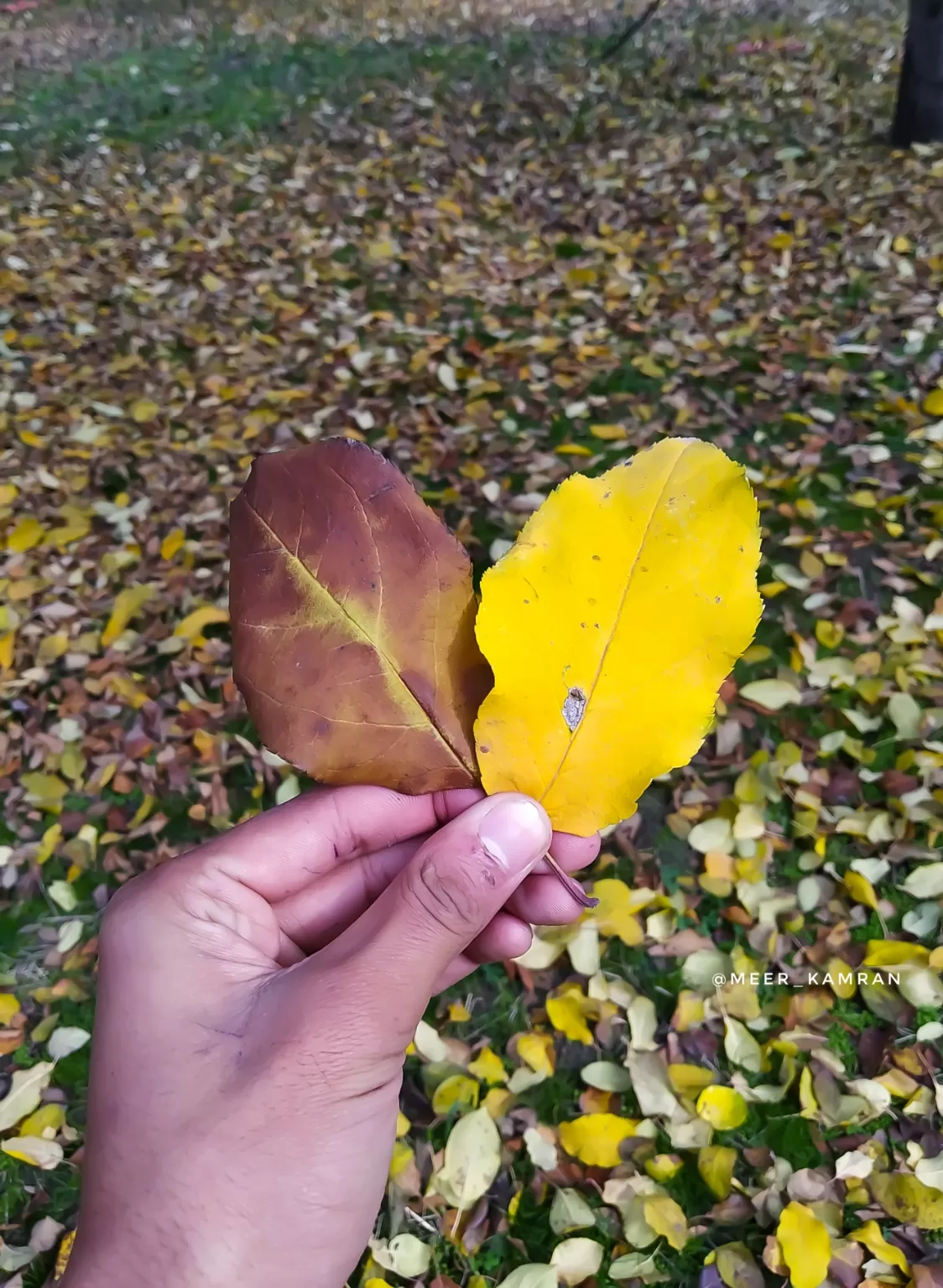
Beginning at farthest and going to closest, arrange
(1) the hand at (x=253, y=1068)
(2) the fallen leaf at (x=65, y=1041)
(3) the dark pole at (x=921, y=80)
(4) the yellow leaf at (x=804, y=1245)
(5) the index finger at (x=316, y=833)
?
(3) the dark pole at (x=921, y=80) → (2) the fallen leaf at (x=65, y=1041) → (4) the yellow leaf at (x=804, y=1245) → (5) the index finger at (x=316, y=833) → (1) the hand at (x=253, y=1068)

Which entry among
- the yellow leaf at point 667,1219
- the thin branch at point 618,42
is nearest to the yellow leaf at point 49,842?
the yellow leaf at point 667,1219

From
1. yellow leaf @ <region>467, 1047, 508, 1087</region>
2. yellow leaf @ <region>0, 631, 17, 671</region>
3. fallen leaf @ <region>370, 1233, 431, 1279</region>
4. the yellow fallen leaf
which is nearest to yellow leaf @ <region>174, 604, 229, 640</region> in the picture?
yellow leaf @ <region>0, 631, 17, 671</region>

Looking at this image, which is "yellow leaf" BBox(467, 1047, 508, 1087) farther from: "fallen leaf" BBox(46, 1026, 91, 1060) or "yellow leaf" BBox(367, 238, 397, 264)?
"yellow leaf" BBox(367, 238, 397, 264)

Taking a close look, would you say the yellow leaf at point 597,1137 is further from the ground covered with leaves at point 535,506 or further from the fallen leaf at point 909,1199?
the fallen leaf at point 909,1199

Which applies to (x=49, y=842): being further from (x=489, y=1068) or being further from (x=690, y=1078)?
(x=690, y=1078)

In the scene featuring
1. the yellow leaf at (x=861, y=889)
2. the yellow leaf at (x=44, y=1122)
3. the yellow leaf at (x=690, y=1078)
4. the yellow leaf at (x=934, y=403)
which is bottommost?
the yellow leaf at (x=44, y=1122)

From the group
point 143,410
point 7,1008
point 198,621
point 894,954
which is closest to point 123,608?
point 198,621

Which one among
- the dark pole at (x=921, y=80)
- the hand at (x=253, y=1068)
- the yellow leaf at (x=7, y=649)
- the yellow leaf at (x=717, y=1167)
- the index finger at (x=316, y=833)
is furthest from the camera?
the dark pole at (x=921, y=80)
